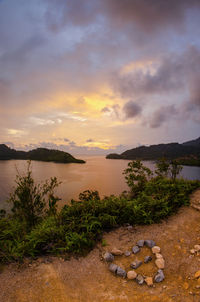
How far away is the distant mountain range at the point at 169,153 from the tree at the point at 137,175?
143 ft

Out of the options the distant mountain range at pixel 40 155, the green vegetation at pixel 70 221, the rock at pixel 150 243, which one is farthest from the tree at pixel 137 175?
the distant mountain range at pixel 40 155

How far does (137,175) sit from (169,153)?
6478 cm

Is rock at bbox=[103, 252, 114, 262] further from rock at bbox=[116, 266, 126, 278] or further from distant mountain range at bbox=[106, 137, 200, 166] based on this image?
distant mountain range at bbox=[106, 137, 200, 166]

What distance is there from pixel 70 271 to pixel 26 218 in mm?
4443

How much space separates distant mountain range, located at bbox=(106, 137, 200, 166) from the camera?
52059 mm

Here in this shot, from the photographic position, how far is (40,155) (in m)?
80.4

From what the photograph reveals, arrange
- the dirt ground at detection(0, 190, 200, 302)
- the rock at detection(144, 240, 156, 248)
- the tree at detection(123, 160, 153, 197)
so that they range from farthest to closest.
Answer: the tree at detection(123, 160, 153, 197) → the rock at detection(144, 240, 156, 248) → the dirt ground at detection(0, 190, 200, 302)

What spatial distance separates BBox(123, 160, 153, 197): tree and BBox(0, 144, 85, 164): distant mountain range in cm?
6871

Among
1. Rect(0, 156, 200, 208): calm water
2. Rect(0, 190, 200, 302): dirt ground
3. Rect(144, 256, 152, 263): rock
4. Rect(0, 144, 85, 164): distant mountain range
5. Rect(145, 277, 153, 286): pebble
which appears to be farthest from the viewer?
Rect(0, 144, 85, 164): distant mountain range

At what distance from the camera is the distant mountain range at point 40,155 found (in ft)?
254

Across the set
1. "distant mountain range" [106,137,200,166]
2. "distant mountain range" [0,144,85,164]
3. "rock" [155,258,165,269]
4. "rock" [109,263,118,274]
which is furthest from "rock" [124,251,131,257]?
"distant mountain range" [0,144,85,164]

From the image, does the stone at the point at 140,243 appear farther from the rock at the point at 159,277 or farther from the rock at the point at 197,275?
the rock at the point at 197,275

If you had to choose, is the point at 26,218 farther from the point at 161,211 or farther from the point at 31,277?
the point at 161,211

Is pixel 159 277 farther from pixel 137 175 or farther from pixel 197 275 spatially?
pixel 137 175
